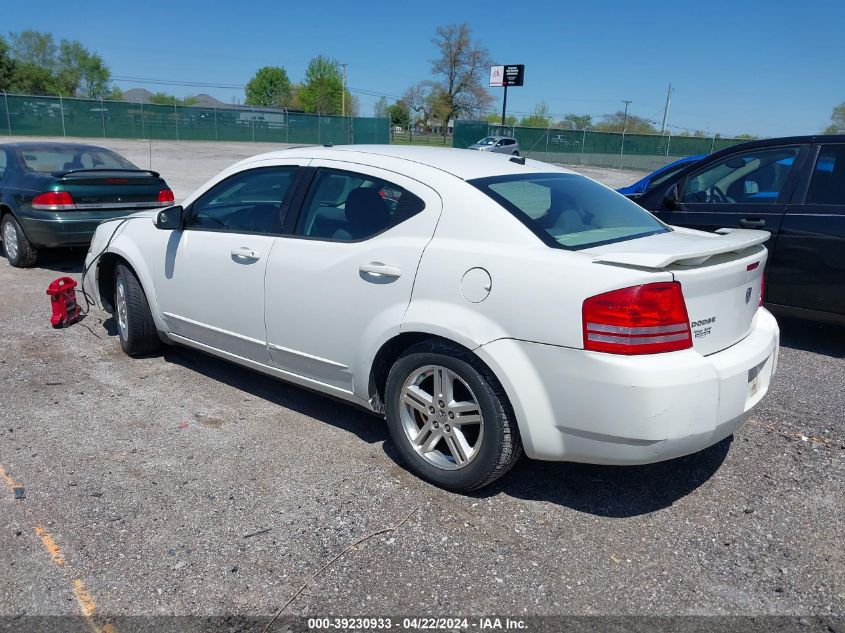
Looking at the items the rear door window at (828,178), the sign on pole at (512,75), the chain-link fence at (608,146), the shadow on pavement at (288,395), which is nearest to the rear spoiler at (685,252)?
the shadow on pavement at (288,395)

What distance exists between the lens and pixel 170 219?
454 centimetres

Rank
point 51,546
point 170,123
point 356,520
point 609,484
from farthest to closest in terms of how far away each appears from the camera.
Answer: point 170,123 → point 609,484 → point 356,520 → point 51,546

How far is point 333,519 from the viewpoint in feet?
10.2

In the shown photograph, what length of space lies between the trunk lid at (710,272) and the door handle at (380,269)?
92 centimetres

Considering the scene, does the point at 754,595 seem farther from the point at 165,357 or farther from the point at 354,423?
the point at 165,357

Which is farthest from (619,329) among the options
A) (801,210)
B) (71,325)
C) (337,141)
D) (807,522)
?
(337,141)

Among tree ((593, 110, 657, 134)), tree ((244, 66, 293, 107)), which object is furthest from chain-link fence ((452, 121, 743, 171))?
tree ((244, 66, 293, 107))

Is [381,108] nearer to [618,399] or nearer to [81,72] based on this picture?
[81,72]

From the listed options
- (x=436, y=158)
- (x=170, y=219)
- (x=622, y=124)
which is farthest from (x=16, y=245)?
A: (x=622, y=124)

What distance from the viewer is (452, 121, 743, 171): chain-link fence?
39.3m

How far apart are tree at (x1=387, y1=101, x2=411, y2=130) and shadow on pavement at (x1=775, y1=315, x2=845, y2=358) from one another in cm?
8038

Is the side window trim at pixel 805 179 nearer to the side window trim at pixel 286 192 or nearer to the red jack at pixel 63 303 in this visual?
the side window trim at pixel 286 192

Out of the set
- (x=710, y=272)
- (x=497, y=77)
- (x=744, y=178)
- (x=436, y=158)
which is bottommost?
(x=710, y=272)

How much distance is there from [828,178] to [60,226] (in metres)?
7.71
